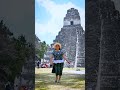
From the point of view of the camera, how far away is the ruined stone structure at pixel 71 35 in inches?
145

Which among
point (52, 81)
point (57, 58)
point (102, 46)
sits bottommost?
point (52, 81)

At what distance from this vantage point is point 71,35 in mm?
3785

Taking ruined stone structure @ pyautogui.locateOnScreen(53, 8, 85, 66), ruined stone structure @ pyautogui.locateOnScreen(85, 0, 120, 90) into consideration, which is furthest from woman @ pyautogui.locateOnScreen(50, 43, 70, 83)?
ruined stone structure @ pyautogui.locateOnScreen(85, 0, 120, 90)

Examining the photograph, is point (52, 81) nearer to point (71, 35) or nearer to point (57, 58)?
point (57, 58)

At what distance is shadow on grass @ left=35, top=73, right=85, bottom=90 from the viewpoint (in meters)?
3.62

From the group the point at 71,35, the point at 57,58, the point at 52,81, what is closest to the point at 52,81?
the point at 52,81

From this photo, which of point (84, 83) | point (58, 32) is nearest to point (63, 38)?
point (58, 32)

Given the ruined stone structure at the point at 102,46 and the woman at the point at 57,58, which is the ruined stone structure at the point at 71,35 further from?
the ruined stone structure at the point at 102,46

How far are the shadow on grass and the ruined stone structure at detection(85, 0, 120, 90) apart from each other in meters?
0.17

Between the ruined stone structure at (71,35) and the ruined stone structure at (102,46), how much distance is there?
0.20 metres

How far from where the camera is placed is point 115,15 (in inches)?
136

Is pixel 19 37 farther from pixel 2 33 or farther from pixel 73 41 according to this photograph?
pixel 73 41

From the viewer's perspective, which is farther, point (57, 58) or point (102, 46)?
point (57, 58)

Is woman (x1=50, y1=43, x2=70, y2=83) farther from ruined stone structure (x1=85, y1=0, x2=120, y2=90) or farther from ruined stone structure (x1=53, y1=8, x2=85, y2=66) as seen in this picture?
ruined stone structure (x1=85, y1=0, x2=120, y2=90)
